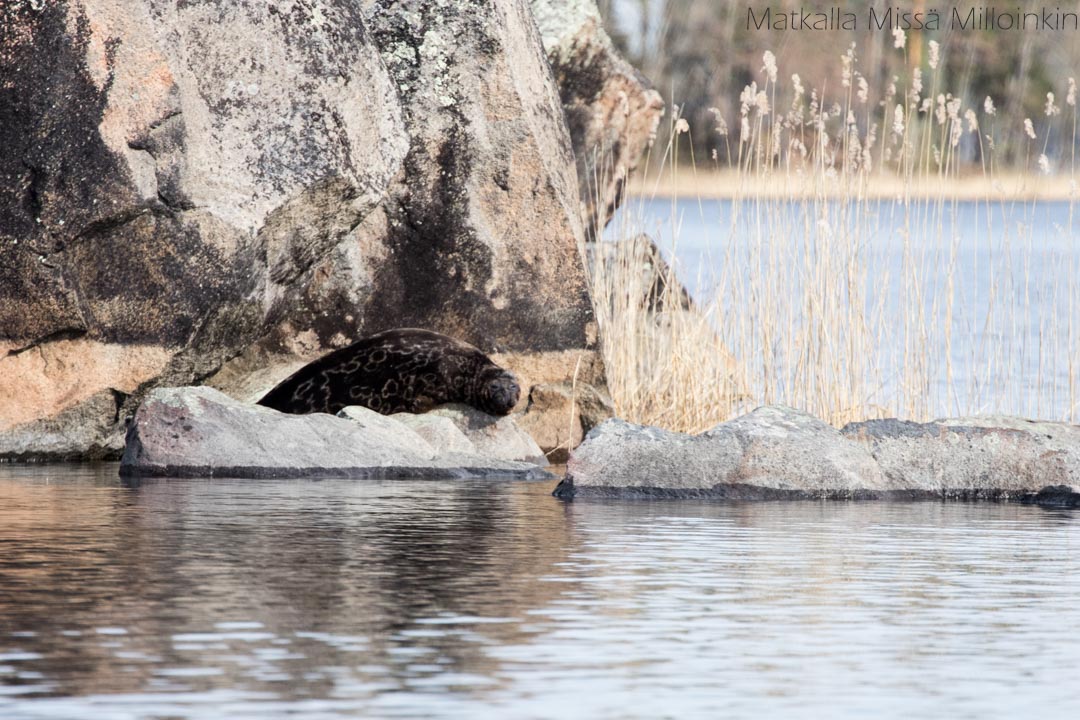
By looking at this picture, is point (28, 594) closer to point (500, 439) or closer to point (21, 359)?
point (21, 359)

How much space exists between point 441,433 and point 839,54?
25615 millimetres

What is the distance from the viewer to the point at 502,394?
880 cm

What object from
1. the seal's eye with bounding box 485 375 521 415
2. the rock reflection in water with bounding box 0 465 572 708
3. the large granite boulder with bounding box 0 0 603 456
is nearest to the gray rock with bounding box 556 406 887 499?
the rock reflection in water with bounding box 0 465 572 708

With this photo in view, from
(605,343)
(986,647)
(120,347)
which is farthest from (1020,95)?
(986,647)

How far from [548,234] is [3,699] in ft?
22.1

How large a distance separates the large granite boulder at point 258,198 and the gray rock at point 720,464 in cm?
221

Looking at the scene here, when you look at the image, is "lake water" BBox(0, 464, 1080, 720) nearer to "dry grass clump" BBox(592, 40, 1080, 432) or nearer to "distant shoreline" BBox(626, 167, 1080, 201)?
"dry grass clump" BBox(592, 40, 1080, 432)

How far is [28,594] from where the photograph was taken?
409 cm

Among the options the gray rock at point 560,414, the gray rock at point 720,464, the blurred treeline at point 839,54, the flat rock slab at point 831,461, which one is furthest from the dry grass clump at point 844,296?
the blurred treeline at point 839,54

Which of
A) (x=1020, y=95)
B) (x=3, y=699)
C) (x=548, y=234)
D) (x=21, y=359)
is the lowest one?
(x=3, y=699)

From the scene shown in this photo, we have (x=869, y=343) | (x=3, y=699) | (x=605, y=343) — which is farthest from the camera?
(x=605, y=343)

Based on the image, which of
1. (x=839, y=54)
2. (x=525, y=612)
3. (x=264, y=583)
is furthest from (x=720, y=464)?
(x=839, y=54)

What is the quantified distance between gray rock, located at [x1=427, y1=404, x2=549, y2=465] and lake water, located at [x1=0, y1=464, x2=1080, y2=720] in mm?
2478

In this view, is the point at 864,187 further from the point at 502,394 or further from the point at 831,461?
the point at 831,461
